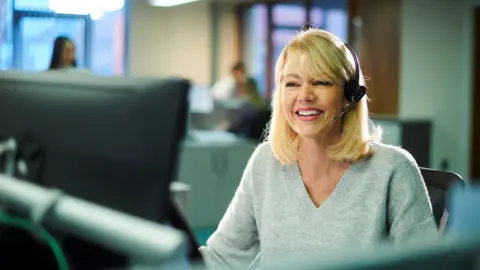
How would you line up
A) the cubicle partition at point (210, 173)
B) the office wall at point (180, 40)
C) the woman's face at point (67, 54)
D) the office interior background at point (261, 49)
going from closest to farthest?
1. the woman's face at point (67, 54)
2. the cubicle partition at point (210, 173)
3. the office interior background at point (261, 49)
4. the office wall at point (180, 40)

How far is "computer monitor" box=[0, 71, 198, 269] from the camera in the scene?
0.76 metres

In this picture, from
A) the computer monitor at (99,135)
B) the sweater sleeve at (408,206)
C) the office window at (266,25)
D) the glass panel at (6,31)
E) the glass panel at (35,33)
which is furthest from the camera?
the office window at (266,25)

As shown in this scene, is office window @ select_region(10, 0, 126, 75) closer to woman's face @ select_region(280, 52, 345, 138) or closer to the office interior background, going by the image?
the office interior background

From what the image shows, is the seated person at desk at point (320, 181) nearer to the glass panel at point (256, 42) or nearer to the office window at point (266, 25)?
the office window at point (266, 25)

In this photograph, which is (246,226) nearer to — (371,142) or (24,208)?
(371,142)

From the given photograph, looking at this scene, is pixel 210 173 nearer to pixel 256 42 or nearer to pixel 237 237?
pixel 237 237

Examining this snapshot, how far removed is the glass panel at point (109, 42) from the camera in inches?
355

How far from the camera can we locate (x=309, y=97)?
144 centimetres

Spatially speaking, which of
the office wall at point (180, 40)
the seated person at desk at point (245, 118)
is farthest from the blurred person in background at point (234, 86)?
the office wall at point (180, 40)

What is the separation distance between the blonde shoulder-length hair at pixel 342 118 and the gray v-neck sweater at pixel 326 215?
0.11ft

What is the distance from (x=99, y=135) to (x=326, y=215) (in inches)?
26.5

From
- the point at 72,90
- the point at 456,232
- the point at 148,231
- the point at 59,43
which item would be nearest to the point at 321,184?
the point at 72,90

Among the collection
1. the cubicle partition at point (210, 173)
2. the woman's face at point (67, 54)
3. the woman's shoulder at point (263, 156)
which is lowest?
the cubicle partition at point (210, 173)

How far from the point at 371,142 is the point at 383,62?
18.3 ft
